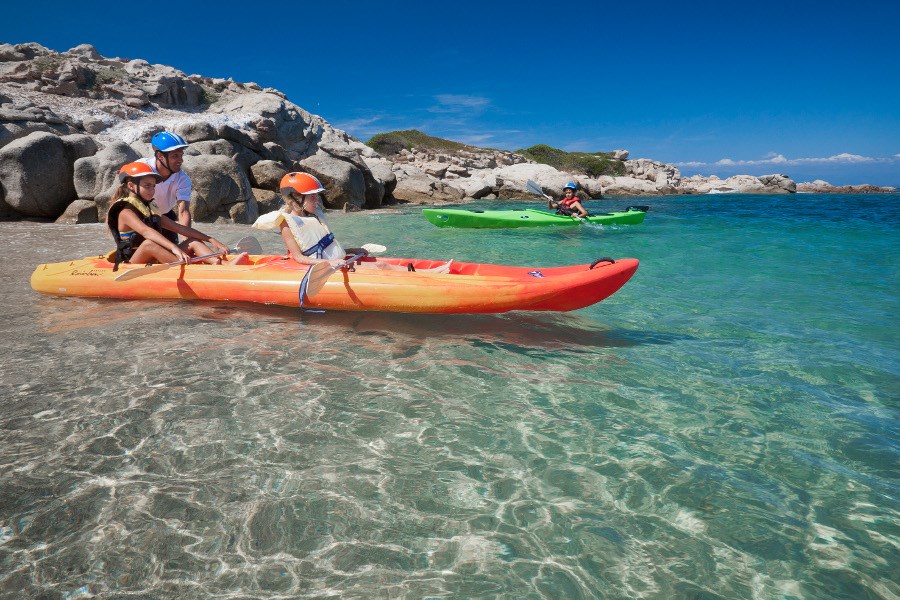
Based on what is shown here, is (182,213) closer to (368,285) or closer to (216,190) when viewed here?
(368,285)

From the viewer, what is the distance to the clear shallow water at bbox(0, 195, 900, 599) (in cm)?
229

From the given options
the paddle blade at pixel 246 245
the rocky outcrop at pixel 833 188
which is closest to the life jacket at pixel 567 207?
the paddle blade at pixel 246 245

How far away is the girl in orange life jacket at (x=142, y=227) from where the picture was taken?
6.05m

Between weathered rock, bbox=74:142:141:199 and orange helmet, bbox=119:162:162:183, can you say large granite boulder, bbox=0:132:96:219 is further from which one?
orange helmet, bbox=119:162:162:183

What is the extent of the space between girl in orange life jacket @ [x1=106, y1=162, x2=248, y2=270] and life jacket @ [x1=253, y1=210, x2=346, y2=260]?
1.15 metres

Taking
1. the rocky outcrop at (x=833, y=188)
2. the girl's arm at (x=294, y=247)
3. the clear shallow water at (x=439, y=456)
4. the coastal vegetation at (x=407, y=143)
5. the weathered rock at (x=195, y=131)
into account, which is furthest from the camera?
the rocky outcrop at (x=833, y=188)

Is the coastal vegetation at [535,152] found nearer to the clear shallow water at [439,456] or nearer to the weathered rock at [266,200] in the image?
the weathered rock at [266,200]

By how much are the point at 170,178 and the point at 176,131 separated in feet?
48.4

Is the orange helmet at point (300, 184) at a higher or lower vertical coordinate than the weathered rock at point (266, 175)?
lower

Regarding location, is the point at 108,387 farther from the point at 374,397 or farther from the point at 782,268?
the point at 782,268

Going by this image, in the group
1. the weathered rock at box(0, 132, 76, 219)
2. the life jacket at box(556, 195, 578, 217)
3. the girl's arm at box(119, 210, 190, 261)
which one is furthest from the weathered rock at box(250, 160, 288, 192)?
the girl's arm at box(119, 210, 190, 261)

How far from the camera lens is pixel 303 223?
18.9ft

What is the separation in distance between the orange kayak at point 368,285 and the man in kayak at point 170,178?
0.87m

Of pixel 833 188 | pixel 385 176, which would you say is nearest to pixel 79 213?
pixel 385 176
